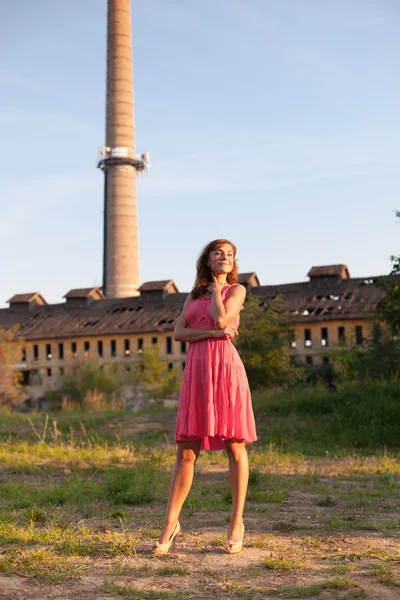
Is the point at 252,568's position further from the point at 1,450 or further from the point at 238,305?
the point at 1,450

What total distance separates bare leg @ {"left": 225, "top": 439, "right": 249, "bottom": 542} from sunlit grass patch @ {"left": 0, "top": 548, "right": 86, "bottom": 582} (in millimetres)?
970

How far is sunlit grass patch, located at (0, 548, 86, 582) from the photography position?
14.6ft

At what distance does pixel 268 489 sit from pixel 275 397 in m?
9.78

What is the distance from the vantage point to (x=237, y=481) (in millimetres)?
5184

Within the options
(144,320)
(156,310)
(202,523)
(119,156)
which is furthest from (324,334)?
(202,523)

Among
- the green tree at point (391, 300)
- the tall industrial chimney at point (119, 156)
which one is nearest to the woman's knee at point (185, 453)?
the green tree at point (391, 300)

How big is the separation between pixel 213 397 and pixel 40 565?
138cm

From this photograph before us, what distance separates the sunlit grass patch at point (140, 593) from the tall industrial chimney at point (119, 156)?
5920 cm

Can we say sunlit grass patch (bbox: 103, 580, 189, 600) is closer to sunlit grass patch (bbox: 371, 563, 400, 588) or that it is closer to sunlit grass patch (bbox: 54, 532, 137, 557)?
sunlit grass patch (bbox: 54, 532, 137, 557)

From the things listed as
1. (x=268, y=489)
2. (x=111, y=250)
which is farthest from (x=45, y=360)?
(x=268, y=489)

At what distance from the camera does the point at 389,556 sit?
4789mm

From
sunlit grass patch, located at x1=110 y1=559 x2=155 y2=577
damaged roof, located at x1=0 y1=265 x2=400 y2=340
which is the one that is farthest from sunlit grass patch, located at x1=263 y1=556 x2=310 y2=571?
damaged roof, located at x1=0 y1=265 x2=400 y2=340

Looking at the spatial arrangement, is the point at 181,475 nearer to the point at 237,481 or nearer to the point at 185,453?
the point at 185,453

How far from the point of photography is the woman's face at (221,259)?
5.40 metres
